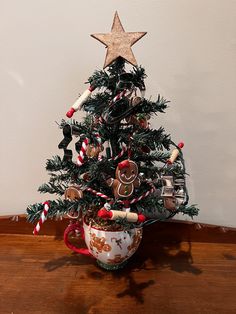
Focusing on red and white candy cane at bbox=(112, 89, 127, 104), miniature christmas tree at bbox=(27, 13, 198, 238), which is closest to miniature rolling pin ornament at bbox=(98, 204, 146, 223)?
miniature christmas tree at bbox=(27, 13, 198, 238)

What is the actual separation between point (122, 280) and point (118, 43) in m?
0.51

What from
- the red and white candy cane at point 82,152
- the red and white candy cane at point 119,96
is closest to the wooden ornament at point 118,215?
the red and white candy cane at point 82,152

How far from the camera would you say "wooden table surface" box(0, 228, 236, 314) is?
593 mm

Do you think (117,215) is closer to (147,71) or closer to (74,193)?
(74,193)

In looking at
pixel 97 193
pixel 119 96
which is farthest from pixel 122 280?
pixel 119 96

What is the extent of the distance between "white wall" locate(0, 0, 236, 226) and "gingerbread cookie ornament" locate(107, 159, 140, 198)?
253 millimetres

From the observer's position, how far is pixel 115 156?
637 mm

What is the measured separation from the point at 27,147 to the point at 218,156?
1.72ft

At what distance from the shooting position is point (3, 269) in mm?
703

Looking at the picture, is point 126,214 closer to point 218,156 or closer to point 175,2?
point 218,156

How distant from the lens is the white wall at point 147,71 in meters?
0.75

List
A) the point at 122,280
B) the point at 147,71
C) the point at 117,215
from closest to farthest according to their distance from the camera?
the point at 117,215
the point at 122,280
the point at 147,71

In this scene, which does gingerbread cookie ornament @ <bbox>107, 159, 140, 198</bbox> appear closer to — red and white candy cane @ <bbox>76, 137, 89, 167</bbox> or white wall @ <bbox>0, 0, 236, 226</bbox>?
red and white candy cane @ <bbox>76, 137, 89, 167</bbox>

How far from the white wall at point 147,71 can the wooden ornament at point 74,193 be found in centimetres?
23
